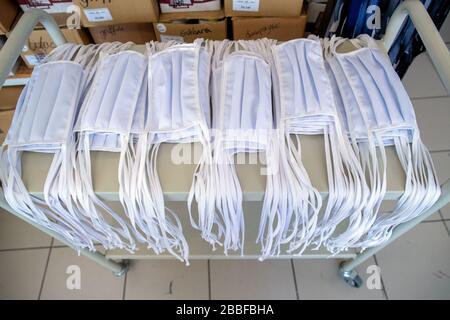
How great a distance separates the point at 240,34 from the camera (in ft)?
3.78

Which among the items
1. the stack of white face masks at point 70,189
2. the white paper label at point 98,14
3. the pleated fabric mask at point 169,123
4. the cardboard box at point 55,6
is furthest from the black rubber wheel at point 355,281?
the cardboard box at point 55,6

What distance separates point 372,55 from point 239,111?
1.17ft

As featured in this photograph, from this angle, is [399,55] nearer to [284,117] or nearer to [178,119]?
[284,117]

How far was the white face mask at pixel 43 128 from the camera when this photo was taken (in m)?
0.64

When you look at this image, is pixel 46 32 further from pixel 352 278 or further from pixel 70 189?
pixel 352 278

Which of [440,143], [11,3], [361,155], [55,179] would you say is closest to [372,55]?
[361,155]

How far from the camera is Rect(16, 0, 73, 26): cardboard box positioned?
3.44ft

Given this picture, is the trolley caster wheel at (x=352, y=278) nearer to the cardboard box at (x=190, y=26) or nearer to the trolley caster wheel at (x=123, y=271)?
the trolley caster wheel at (x=123, y=271)

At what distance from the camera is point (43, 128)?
26.0 inches

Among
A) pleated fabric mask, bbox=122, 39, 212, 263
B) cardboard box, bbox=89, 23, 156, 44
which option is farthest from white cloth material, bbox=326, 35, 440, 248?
cardboard box, bbox=89, 23, 156, 44

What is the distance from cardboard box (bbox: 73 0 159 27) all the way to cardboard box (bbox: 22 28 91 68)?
2.6 inches

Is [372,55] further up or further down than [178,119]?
further up

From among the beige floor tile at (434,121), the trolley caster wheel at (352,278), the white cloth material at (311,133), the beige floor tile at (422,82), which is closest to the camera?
the white cloth material at (311,133)

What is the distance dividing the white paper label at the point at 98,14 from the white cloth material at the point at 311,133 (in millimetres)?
649
